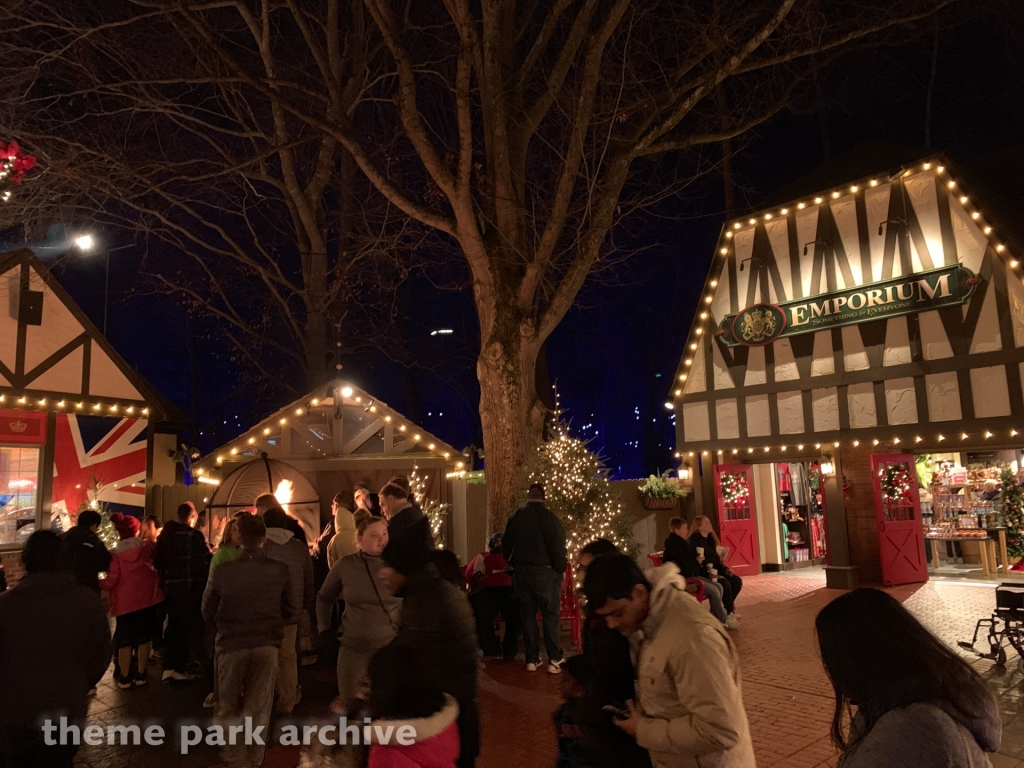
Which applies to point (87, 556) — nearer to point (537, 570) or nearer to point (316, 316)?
point (537, 570)

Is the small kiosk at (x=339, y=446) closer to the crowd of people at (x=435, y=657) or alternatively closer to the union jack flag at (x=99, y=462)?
the union jack flag at (x=99, y=462)

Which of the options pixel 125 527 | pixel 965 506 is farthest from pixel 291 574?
pixel 965 506

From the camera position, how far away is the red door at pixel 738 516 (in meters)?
15.4

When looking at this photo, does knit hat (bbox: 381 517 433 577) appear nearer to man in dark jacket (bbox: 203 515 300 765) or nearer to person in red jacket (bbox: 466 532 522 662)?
man in dark jacket (bbox: 203 515 300 765)

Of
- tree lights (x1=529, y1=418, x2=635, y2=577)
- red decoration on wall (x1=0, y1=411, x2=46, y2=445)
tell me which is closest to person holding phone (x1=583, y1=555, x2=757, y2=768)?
tree lights (x1=529, y1=418, x2=635, y2=577)

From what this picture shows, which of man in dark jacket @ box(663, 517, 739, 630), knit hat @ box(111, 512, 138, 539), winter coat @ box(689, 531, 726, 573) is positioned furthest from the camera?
winter coat @ box(689, 531, 726, 573)

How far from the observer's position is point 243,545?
4.99 meters

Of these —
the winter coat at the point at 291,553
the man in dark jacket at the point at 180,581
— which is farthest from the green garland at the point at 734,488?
the winter coat at the point at 291,553

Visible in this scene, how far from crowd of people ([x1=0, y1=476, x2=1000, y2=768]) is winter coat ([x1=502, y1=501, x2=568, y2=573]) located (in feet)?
3.51

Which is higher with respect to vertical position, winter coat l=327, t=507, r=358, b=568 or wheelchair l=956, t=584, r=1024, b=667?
winter coat l=327, t=507, r=358, b=568

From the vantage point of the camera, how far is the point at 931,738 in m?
1.78

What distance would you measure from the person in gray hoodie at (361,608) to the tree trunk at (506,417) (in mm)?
4961

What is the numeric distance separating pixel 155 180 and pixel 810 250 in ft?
42.7

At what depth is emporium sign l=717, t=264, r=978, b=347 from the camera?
12.2m
